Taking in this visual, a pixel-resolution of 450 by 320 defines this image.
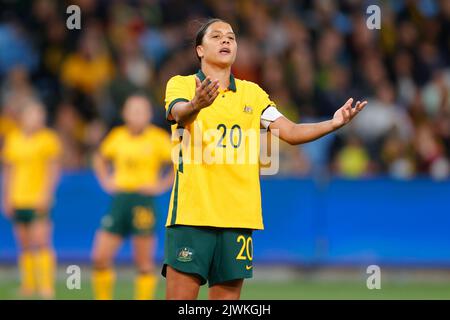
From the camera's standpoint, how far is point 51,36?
16.9m

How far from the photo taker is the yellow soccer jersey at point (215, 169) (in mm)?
6266

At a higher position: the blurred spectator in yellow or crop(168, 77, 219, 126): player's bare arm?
the blurred spectator in yellow

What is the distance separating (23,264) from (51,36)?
474cm

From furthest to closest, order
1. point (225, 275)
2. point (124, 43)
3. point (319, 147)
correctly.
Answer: point (124, 43)
point (319, 147)
point (225, 275)

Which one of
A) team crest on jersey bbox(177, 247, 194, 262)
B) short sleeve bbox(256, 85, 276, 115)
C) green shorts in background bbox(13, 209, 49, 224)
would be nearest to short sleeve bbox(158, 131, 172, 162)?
green shorts in background bbox(13, 209, 49, 224)

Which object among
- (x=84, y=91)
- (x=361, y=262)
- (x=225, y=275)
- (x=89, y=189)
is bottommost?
(x=225, y=275)

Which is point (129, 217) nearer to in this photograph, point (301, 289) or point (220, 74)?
point (301, 289)

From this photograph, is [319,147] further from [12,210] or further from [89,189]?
[12,210]

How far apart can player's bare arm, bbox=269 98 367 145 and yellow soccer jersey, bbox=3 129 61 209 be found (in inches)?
300

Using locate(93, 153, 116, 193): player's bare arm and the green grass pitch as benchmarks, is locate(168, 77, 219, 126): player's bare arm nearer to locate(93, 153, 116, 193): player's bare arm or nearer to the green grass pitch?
the green grass pitch

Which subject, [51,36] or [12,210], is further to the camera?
[51,36]

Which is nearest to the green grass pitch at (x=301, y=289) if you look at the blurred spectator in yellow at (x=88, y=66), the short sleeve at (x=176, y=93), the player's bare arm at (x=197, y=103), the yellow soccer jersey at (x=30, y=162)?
the yellow soccer jersey at (x=30, y=162)

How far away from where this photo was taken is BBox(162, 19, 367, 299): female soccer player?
623 centimetres

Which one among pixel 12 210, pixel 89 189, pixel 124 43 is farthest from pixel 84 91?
pixel 12 210
